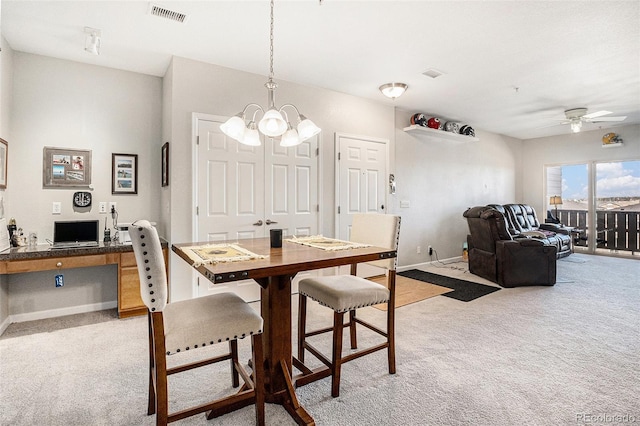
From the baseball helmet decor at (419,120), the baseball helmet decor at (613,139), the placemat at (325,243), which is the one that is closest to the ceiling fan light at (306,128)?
the placemat at (325,243)

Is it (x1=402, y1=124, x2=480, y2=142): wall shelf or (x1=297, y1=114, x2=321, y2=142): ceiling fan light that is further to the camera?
(x1=402, y1=124, x2=480, y2=142): wall shelf

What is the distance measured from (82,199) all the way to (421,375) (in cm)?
359

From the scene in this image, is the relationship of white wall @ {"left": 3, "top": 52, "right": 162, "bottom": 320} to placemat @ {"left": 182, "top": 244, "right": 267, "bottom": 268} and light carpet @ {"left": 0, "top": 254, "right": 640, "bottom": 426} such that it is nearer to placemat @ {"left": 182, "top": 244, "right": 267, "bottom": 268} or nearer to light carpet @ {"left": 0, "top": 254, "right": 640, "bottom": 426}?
light carpet @ {"left": 0, "top": 254, "right": 640, "bottom": 426}

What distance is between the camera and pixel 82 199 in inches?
135

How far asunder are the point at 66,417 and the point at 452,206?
601 cm

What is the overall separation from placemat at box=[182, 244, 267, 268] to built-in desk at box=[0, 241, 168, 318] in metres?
1.52

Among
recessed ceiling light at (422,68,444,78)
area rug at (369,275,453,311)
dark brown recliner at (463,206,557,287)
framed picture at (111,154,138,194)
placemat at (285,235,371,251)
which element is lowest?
area rug at (369,275,453,311)

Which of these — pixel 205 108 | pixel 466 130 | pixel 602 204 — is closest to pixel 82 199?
pixel 205 108

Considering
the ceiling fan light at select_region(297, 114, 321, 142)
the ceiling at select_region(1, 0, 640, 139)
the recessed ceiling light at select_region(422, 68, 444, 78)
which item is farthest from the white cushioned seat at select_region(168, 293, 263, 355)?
the recessed ceiling light at select_region(422, 68, 444, 78)

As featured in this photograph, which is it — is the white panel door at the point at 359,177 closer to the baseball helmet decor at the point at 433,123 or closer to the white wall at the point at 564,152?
the baseball helmet decor at the point at 433,123

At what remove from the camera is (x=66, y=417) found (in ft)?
5.73

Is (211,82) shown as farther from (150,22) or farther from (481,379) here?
(481,379)

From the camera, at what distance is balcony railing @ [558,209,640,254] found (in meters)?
6.61

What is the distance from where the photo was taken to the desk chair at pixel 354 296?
1936mm
